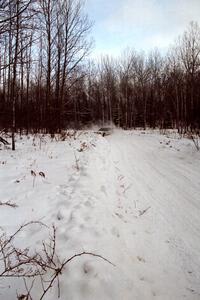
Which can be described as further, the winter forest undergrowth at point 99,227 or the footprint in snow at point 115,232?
the footprint in snow at point 115,232

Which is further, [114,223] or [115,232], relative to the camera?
[114,223]

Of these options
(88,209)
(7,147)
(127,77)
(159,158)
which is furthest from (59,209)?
(127,77)

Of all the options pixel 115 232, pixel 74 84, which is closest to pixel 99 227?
pixel 115 232

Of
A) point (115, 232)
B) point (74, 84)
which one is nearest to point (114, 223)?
point (115, 232)

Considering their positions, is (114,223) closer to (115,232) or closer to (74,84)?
(115,232)

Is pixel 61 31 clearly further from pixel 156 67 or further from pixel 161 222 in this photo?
pixel 156 67

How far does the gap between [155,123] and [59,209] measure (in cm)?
4146

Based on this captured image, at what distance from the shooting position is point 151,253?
3.74 metres

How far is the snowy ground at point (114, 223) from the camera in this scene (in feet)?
9.69

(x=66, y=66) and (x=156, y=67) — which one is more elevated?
(x=156, y=67)

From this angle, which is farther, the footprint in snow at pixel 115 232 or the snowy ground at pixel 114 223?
the footprint in snow at pixel 115 232

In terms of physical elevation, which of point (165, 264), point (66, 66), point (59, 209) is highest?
point (66, 66)

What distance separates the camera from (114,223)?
14.5 feet

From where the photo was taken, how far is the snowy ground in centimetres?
295
